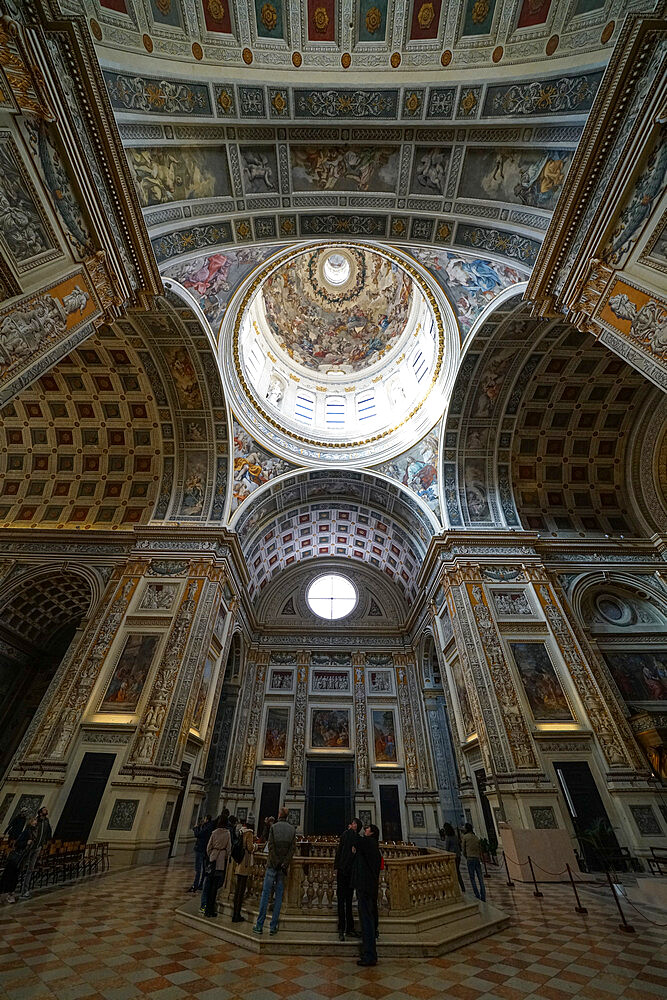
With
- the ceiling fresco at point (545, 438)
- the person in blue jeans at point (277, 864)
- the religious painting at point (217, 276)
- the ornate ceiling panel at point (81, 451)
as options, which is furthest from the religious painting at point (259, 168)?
the person in blue jeans at point (277, 864)

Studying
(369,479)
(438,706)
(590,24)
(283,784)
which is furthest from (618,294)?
(283,784)

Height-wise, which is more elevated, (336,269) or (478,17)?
(336,269)

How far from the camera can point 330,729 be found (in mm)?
19812

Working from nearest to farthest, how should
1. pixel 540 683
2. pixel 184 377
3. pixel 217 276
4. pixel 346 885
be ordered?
pixel 346 885 → pixel 540 683 → pixel 217 276 → pixel 184 377

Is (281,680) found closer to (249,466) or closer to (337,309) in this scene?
(249,466)

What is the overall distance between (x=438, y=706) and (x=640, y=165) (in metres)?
20.0

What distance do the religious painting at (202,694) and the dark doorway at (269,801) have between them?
6.81 m

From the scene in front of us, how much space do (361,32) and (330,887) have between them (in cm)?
1460

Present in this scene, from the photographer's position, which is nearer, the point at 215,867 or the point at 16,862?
the point at 215,867

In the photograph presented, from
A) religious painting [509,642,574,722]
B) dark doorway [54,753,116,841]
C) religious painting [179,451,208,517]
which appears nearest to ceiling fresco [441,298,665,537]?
religious painting [509,642,574,722]

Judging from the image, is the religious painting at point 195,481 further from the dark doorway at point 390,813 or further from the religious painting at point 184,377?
the dark doorway at point 390,813

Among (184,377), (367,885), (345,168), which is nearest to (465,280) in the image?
(345,168)

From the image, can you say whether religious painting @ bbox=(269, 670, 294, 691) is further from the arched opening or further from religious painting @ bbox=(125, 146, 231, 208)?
religious painting @ bbox=(125, 146, 231, 208)

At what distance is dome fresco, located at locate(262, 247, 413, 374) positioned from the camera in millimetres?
21297
